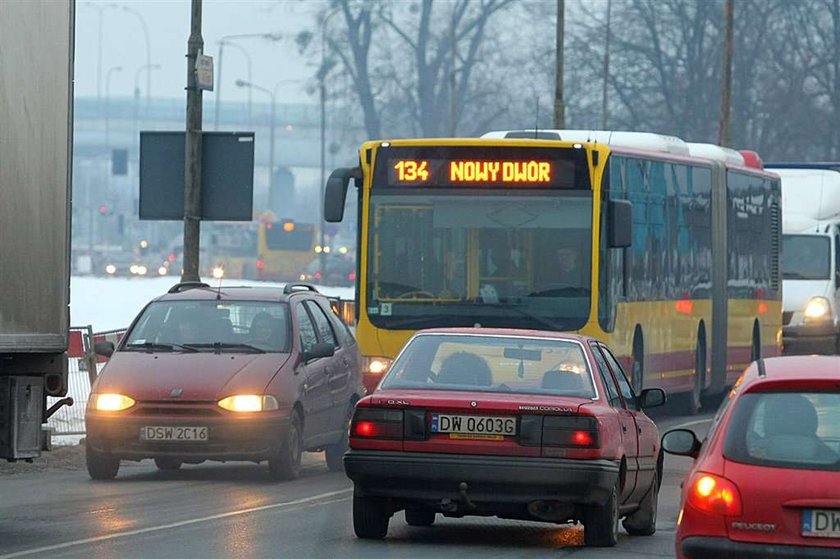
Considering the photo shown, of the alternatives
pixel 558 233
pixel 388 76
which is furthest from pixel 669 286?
pixel 388 76

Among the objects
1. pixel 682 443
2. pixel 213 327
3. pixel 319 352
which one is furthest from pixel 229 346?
pixel 682 443

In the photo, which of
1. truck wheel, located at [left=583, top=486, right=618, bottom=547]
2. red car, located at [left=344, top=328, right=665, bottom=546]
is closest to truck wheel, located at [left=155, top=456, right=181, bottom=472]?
red car, located at [left=344, top=328, right=665, bottom=546]

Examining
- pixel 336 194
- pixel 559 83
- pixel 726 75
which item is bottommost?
pixel 336 194

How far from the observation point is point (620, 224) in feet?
64.8

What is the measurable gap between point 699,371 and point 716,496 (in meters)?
17.5

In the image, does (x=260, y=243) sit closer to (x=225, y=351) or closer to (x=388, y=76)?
(x=388, y=76)

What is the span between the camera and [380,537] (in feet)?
40.1

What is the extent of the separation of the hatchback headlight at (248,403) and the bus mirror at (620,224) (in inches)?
180

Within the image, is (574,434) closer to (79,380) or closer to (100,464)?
(100,464)

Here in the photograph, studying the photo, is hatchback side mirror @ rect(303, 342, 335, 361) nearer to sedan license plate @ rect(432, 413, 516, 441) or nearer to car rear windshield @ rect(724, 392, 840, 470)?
sedan license plate @ rect(432, 413, 516, 441)

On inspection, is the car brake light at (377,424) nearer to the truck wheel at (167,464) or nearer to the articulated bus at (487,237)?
the truck wheel at (167,464)

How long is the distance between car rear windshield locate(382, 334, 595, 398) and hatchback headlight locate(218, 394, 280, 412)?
13.5 ft

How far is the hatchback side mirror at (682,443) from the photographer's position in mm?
9375

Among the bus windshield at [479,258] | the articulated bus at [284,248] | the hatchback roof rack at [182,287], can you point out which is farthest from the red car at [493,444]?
the articulated bus at [284,248]
